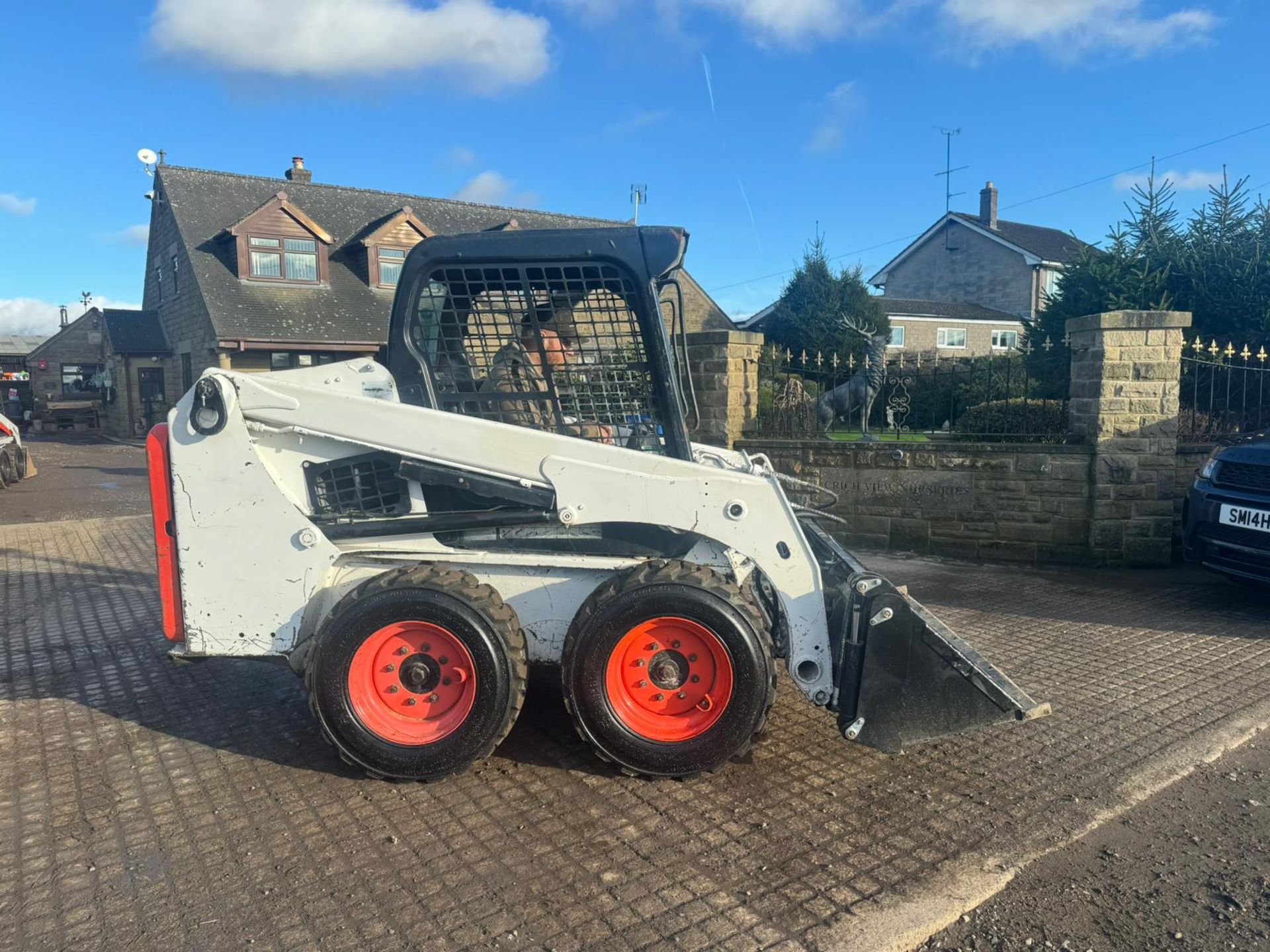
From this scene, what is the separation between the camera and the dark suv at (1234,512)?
634cm

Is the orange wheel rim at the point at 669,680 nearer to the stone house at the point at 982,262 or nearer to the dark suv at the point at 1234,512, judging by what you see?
the dark suv at the point at 1234,512

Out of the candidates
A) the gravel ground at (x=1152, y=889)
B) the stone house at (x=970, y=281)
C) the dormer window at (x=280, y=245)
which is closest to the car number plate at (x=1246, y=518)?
the gravel ground at (x=1152, y=889)

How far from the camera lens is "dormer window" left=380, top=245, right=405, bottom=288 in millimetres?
26828

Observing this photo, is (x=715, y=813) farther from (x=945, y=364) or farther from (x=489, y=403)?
(x=945, y=364)

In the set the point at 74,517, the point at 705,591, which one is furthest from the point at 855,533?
the point at 74,517

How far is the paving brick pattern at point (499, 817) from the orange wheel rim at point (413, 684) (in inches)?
10.1

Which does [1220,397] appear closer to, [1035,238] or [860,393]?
[860,393]

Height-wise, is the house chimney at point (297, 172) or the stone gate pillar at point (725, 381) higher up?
the house chimney at point (297, 172)

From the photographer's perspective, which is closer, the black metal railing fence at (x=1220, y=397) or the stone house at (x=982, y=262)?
the black metal railing fence at (x=1220, y=397)

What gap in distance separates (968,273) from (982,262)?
867mm

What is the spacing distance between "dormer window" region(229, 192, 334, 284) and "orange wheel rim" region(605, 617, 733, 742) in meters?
24.2

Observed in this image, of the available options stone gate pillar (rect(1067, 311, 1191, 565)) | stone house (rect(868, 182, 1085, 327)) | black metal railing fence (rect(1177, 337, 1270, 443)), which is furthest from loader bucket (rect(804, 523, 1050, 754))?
stone house (rect(868, 182, 1085, 327))

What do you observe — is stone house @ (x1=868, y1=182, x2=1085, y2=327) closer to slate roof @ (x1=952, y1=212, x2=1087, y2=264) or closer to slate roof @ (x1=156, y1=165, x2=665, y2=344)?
slate roof @ (x1=952, y1=212, x2=1087, y2=264)

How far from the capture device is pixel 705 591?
3.69m
